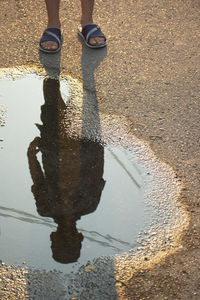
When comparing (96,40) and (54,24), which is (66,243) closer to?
(96,40)

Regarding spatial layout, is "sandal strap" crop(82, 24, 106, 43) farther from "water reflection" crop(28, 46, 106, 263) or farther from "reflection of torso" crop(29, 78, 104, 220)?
"reflection of torso" crop(29, 78, 104, 220)

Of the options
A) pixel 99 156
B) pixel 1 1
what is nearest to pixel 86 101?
pixel 99 156

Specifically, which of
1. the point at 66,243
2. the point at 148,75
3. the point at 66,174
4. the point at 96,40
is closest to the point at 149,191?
the point at 66,174

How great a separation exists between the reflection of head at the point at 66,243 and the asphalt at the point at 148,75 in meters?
0.20

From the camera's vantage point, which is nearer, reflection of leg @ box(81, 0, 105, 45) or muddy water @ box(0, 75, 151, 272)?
muddy water @ box(0, 75, 151, 272)

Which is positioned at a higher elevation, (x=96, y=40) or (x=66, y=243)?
(x=96, y=40)

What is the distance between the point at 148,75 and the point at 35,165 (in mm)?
1424

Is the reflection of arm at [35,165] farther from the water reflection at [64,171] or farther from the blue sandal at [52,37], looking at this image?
the blue sandal at [52,37]

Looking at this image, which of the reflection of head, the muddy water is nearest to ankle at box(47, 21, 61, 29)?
the muddy water

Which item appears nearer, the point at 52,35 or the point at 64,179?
the point at 64,179

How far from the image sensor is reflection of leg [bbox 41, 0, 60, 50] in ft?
13.6

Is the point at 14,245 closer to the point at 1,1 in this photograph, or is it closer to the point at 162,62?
the point at 162,62

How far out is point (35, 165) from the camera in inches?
123

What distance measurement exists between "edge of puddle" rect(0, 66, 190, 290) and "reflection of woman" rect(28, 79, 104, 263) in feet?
0.43
